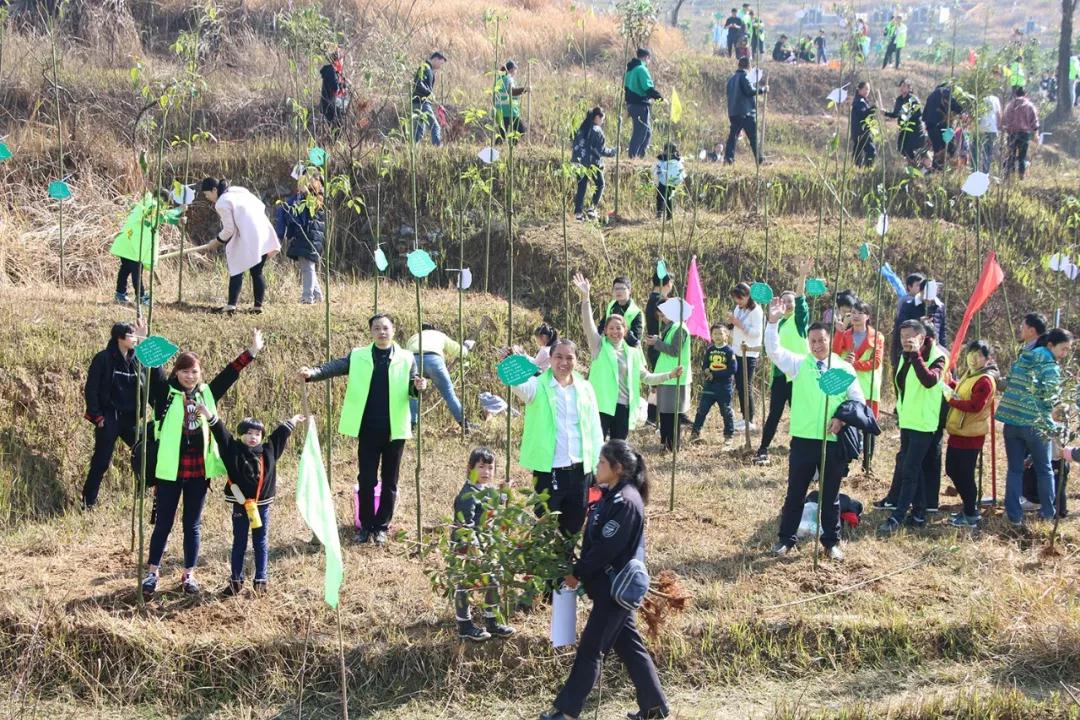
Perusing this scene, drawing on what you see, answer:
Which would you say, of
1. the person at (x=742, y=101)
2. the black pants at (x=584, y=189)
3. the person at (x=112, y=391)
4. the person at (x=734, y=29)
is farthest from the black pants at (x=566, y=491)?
the person at (x=734, y=29)

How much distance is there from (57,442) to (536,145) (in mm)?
8867

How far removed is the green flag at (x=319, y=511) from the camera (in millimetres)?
5613

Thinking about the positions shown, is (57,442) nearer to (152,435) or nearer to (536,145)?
(152,435)

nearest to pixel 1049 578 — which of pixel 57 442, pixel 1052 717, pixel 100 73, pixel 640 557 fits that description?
pixel 1052 717

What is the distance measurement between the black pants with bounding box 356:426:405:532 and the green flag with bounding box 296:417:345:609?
2581 mm

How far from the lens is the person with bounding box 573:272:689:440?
9.53 metres

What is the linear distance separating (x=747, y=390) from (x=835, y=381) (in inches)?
114

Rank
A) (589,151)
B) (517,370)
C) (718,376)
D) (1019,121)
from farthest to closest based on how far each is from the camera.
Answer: (1019,121)
(589,151)
(718,376)
(517,370)

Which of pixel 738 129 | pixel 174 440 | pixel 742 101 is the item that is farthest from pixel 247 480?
pixel 738 129

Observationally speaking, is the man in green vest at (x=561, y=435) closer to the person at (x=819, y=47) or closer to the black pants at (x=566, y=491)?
the black pants at (x=566, y=491)

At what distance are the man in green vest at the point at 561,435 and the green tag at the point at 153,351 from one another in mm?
2103

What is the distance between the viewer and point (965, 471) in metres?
9.23

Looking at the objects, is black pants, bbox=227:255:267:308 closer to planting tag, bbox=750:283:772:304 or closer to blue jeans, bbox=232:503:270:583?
blue jeans, bbox=232:503:270:583

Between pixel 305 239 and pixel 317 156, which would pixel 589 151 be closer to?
pixel 305 239
